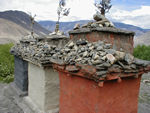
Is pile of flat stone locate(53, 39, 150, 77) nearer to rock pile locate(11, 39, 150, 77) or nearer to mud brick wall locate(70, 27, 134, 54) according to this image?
rock pile locate(11, 39, 150, 77)

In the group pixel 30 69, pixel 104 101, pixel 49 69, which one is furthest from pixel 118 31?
pixel 30 69

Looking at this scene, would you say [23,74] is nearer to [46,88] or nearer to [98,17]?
[46,88]

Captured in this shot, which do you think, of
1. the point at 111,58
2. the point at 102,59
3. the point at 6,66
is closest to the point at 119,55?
the point at 111,58

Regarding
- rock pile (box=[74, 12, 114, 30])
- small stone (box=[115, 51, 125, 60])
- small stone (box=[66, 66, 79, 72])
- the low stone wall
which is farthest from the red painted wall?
rock pile (box=[74, 12, 114, 30])

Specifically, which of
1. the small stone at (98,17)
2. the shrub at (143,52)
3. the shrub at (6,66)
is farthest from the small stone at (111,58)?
the shrub at (143,52)

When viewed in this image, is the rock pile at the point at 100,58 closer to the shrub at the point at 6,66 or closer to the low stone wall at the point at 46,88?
the low stone wall at the point at 46,88

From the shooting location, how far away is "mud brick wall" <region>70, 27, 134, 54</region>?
3.60 meters

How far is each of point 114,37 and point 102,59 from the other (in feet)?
3.59

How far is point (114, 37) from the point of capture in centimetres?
370

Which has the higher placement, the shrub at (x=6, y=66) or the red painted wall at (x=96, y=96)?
the red painted wall at (x=96, y=96)

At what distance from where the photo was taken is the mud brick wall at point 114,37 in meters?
3.60

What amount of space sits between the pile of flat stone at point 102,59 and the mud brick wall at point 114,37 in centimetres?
17

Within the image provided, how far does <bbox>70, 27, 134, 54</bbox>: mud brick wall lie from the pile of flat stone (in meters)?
0.17

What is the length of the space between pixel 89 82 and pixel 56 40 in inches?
128
